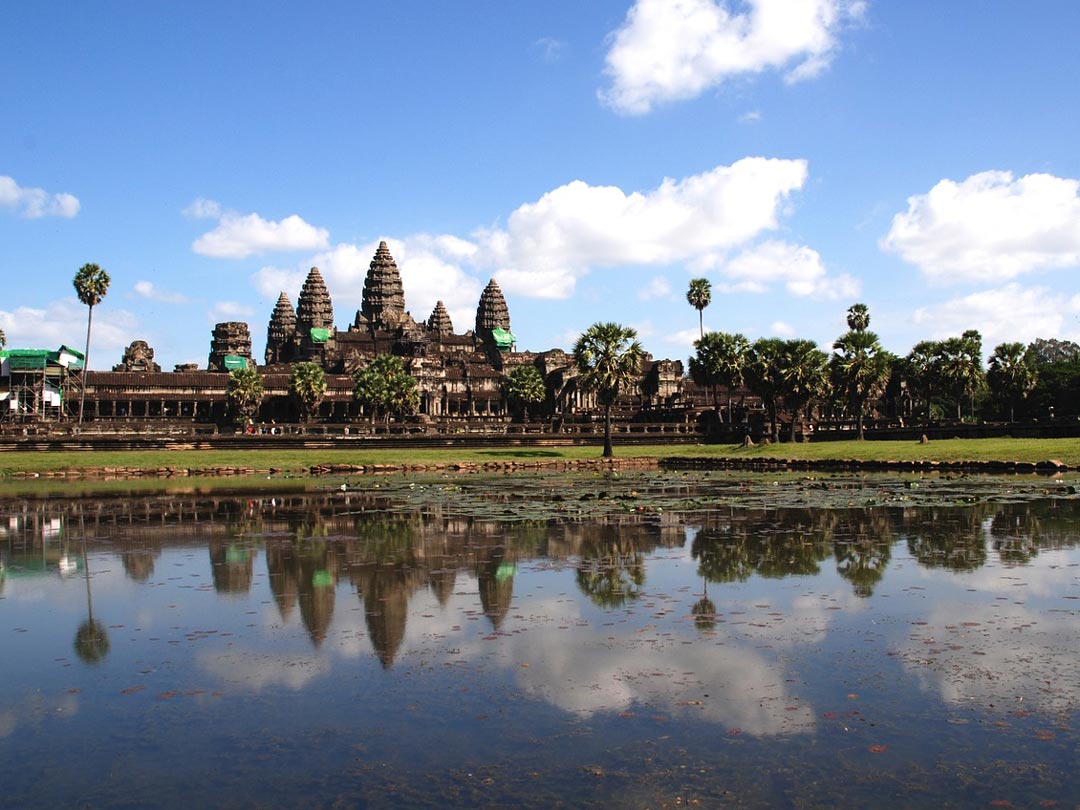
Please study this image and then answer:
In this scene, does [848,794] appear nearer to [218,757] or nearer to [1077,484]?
[218,757]

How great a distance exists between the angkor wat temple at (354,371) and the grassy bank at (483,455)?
26333mm

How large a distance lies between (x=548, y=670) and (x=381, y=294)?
175618 millimetres

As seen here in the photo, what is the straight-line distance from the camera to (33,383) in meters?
109

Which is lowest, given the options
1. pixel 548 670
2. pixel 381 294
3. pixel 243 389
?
pixel 548 670

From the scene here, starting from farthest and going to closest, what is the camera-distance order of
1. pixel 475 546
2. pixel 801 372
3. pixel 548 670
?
pixel 801 372, pixel 475 546, pixel 548 670

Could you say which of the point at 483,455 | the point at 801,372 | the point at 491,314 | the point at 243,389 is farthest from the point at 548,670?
the point at 491,314

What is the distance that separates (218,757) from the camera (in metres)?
8.42

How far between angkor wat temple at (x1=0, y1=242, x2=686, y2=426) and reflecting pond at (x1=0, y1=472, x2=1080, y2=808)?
247ft

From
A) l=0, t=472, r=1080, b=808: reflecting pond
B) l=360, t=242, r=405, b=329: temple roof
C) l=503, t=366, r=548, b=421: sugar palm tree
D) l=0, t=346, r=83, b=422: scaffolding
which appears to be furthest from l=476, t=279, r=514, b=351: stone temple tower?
l=0, t=472, r=1080, b=808: reflecting pond

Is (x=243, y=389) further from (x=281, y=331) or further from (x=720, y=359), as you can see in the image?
(x=281, y=331)

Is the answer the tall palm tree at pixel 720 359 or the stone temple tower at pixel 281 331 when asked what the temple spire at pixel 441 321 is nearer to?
the stone temple tower at pixel 281 331

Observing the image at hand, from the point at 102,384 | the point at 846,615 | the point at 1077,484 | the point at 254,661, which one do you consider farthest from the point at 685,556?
the point at 102,384

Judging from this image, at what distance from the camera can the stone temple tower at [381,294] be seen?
592ft

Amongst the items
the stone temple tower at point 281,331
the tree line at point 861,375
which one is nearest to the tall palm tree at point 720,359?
the tree line at point 861,375
